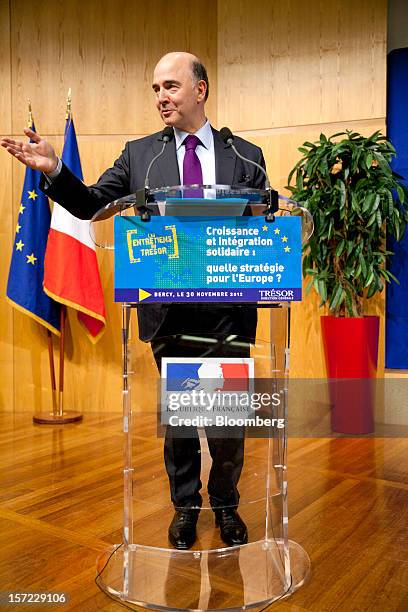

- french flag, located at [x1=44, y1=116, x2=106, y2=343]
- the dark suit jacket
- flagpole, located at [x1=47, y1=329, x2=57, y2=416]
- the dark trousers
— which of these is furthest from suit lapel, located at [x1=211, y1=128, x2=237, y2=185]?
flagpole, located at [x1=47, y1=329, x2=57, y2=416]

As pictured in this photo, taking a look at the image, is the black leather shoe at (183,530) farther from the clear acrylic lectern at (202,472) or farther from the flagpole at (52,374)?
the flagpole at (52,374)

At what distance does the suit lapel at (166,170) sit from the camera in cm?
186

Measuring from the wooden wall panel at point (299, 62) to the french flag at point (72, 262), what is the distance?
115cm

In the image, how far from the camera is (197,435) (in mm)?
1577

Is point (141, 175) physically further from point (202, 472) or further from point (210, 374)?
point (202, 472)

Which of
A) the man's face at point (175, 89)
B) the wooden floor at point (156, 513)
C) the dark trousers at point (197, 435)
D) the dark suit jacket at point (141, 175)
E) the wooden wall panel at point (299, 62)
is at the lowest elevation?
the wooden floor at point (156, 513)

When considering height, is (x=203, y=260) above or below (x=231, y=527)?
above

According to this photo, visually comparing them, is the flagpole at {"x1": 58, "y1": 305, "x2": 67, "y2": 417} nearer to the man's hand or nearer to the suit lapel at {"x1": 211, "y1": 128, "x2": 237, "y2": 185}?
the suit lapel at {"x1": 211, "y1": 128, "x2": 237, "y2": 185}

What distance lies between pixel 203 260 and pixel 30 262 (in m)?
2.78

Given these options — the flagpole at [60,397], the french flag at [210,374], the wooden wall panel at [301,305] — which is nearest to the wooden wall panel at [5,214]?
the flagpole at [60,397]

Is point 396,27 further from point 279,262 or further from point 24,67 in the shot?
point 279,262

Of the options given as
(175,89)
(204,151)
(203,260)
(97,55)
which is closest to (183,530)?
(203,260)

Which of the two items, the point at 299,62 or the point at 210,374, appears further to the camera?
the point at 299,62

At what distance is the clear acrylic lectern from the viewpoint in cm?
153
